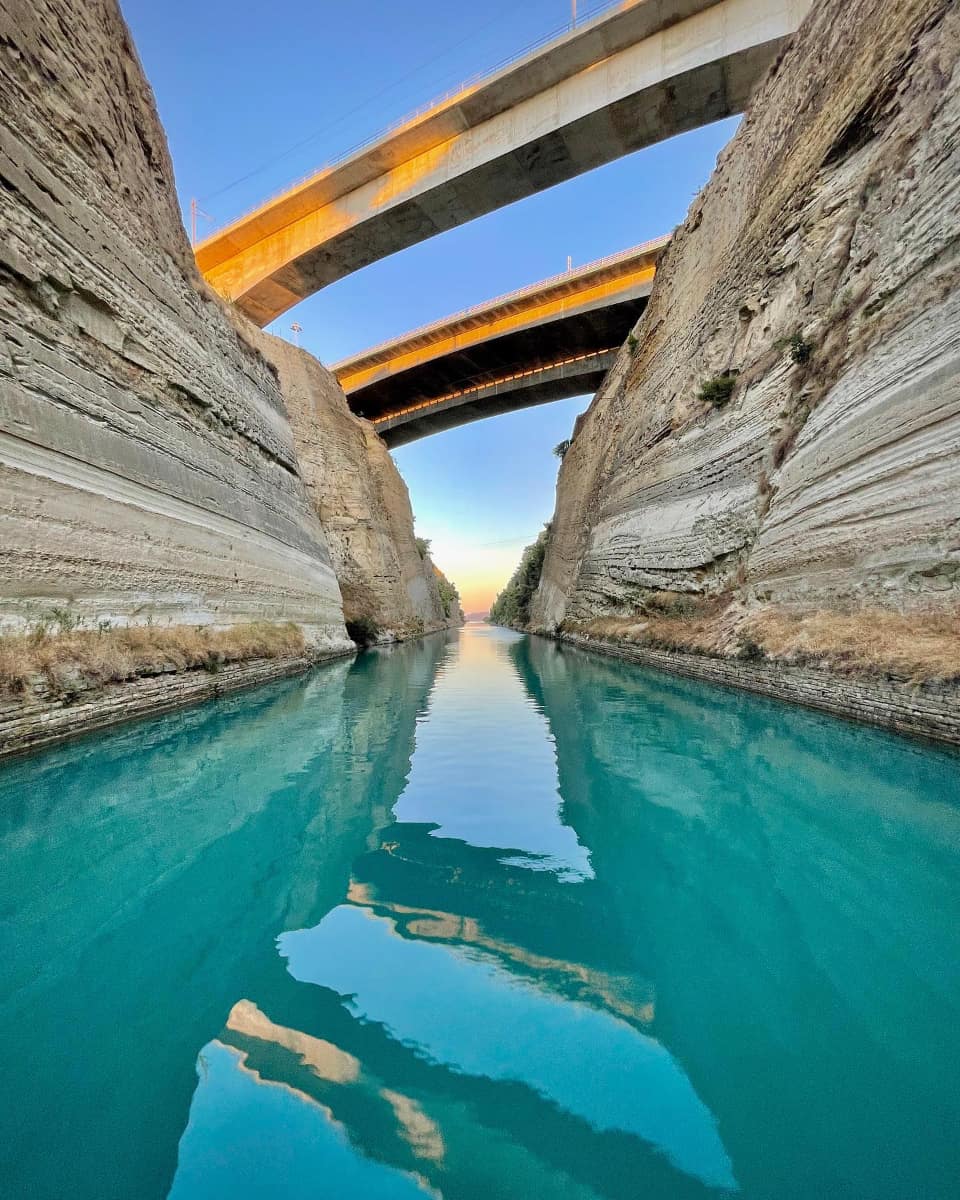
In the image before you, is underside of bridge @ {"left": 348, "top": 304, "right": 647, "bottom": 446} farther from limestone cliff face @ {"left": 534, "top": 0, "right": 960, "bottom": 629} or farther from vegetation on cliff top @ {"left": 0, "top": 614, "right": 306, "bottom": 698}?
vegetation on cliff top @ {"left": 0, "top": 614, "right": 306, "bottom": 698}

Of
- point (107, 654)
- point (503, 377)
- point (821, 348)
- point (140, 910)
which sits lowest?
point (140, 910)

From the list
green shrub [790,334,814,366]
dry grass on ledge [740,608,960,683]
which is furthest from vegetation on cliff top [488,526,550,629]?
dry grass on ledge [740,608,960,683]

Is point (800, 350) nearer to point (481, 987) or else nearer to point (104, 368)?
point (104, 368)

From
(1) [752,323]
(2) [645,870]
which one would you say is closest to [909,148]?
(1) [752,323]

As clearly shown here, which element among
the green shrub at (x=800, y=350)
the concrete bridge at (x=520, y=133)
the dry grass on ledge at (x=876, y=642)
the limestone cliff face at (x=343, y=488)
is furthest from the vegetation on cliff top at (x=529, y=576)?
the dry grass on ledge at (x=876, y=642)

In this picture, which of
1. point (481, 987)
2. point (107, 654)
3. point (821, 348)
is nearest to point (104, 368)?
point (107, 654)

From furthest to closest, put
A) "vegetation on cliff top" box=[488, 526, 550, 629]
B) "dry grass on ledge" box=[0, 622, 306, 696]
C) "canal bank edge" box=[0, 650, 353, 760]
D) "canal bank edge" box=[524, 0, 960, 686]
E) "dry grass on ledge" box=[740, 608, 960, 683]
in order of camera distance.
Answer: "vegetation on cliff top" box=[488, 526, 550, 629]
"canal bank edge" box=[524, 0, 960, 686]
"dry grass on ledge" box=[740, 608, 960, 683]
"dry grass on ledge" box=[0, 622, 306, 696]
"canal bank edge" box=[0, 650, 353, 760]
